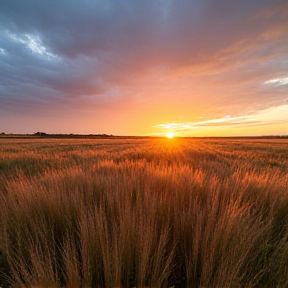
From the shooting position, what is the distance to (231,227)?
1.61 m

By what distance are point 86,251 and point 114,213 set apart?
30.5 inches

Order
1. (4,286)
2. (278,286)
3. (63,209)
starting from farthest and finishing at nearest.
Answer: (63,209) → (4,286) → (278,286)

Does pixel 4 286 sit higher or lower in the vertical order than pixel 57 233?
lower

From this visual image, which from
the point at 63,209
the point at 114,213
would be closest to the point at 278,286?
the point at 114,213

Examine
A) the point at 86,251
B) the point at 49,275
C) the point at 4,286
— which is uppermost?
the point at 86,251

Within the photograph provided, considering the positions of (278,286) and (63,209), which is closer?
(278,286)

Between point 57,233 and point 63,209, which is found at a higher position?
point 63,209

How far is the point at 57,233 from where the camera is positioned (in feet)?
6.79

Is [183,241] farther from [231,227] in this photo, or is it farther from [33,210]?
[33,210]

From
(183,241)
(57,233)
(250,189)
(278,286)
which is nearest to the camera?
(278,286)

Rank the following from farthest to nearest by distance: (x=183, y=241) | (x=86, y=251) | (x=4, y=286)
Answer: (x=183, y=241)
(x=4, y=286)
(x=86, y=251)

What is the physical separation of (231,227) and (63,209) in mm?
2045

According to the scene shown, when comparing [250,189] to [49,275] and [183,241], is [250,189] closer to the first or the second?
[183,241]

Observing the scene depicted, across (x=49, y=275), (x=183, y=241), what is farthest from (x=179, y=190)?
(x=49, y=275)
